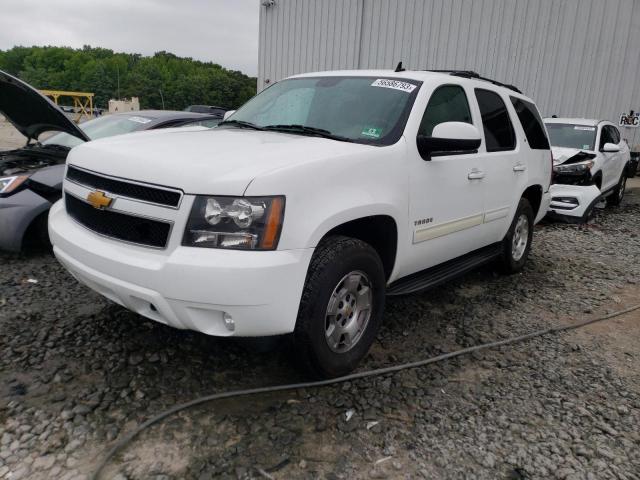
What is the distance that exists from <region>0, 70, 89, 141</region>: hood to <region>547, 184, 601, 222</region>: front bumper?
6.85 m

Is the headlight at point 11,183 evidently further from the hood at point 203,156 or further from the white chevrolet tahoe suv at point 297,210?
the hood at point 203,156

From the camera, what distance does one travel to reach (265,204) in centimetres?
234

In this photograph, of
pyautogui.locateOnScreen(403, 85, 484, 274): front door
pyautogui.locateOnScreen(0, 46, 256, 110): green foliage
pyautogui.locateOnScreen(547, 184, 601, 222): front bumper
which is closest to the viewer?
pyautogui.locateOnScreen(403, 85, 484, 274): front door

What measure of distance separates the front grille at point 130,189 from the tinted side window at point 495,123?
269cm

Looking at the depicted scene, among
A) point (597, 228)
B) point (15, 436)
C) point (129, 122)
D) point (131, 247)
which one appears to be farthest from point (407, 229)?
point (597, 228)

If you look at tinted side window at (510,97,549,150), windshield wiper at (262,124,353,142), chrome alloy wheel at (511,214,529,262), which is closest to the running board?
chrome alloy wheel at (511,214,529,262)

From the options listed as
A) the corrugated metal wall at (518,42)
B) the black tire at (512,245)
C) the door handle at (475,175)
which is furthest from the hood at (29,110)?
the corrugated metal wall at (518,42)

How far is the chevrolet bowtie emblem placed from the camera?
2.58 m

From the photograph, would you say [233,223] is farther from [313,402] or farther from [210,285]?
[313,402]

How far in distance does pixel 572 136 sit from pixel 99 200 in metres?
8.69

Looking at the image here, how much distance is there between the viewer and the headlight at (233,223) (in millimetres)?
2324

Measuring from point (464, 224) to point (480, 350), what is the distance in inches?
36.7

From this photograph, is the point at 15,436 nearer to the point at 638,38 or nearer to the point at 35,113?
the point at 35,113

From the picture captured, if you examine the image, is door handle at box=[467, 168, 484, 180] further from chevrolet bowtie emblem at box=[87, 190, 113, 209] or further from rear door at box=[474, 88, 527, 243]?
chevrolet bowtie emblem at box=[87, 190, 113, 209]
